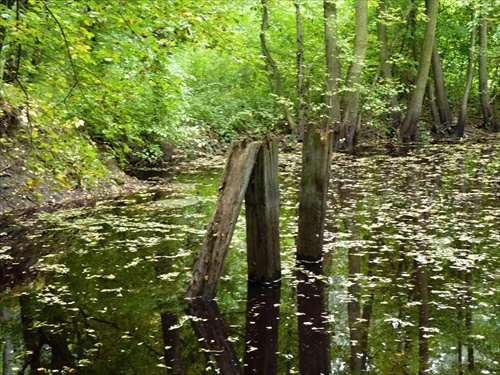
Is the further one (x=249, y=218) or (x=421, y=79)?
(x=421, y=79)

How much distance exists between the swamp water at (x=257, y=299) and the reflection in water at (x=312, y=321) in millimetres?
15

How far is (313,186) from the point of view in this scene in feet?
19.1

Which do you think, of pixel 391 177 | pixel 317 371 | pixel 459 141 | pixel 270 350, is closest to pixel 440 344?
pixel 317 371

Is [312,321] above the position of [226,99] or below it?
below

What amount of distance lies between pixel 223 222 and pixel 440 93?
19.1 m

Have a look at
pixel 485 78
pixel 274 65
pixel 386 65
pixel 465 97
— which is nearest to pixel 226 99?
pixel 274 65

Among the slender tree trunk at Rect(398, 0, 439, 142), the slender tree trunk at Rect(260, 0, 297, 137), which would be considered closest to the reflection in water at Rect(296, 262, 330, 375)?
the slender tree trunk at Rect(398, 0, 439, 142)

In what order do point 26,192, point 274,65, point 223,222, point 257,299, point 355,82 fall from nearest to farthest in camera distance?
point 223,222, point 257,299, point 26,192, point 355,82, point 274,65

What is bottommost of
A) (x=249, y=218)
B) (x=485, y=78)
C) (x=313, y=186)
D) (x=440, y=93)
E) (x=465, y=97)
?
(x=249, y=218)

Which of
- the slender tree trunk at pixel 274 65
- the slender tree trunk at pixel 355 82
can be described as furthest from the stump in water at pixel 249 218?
the slender tree trunk at pixel 274 65

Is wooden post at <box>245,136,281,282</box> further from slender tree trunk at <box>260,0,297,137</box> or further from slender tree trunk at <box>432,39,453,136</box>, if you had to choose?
slender tree trunk at <box>432,39,453,136</box>

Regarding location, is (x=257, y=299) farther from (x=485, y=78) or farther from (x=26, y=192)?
(x=485, y=78)

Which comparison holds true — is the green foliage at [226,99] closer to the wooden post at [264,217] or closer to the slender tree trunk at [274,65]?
the slender tree trunk at [274,65]

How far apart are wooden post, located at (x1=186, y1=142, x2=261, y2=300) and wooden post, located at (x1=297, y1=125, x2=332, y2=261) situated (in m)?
1.01
